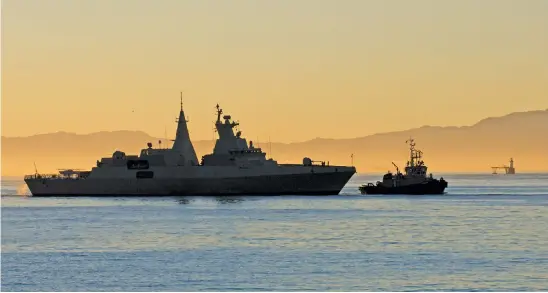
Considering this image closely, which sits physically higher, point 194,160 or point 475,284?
point 194,160

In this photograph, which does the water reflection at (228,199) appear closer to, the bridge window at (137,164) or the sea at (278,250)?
the bridge window at (137,164)

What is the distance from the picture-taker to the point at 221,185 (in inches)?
4722

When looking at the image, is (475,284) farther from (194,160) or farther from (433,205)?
(194,160)

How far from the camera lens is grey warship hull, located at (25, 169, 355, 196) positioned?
392ft

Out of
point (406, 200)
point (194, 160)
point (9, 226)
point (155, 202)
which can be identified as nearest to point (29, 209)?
point (155, 202)

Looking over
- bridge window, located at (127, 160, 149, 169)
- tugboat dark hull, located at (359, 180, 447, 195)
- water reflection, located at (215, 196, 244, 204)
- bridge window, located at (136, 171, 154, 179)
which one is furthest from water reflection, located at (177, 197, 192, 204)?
tugboat dark hull, located at (359, 180, 447, 195)

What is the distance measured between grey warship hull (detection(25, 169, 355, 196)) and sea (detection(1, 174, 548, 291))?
941 inches

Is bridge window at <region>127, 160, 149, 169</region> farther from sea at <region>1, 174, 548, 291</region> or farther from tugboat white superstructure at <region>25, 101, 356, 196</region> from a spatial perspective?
sea at <region>1, 174, 548, 291</region>

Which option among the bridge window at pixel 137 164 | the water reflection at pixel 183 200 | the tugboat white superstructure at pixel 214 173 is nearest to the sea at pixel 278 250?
the water reflection at pixel 183 200

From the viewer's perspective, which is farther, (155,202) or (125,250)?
(155,202)

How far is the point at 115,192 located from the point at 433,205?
38.5 metres

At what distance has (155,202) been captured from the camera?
115500 mm

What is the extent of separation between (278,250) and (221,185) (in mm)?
64401

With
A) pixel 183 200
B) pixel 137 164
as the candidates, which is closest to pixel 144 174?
pixel 137 164
